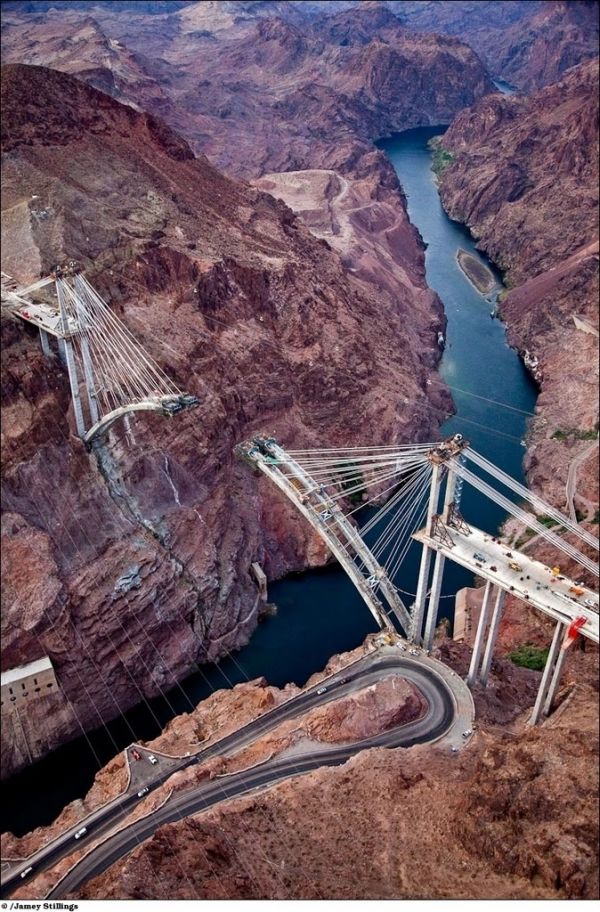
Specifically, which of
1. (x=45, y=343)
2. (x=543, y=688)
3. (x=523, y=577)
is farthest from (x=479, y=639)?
(x=45, y=343)

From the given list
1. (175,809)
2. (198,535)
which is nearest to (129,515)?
(198,535)

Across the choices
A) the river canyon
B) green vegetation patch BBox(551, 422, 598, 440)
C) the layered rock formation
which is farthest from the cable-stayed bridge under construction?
green vegetation patch BBox(551, 422, 598, 440)

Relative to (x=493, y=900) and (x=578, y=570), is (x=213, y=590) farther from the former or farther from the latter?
(x=493, y=900)

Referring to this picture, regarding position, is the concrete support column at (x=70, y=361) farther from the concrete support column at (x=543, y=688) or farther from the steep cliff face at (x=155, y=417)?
the concrete support column at (x=543, y=688)

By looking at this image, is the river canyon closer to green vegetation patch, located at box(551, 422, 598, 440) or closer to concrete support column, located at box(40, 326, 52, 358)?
green vegetation patch, located at box(551, 422, 598, 440)

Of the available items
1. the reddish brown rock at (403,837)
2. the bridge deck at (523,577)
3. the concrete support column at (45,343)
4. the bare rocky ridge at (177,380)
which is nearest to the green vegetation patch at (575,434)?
the bare rocky ridge at (177,380)
